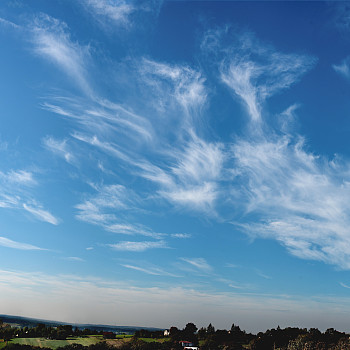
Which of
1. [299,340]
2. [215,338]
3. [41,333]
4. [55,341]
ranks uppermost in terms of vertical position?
[299,340]

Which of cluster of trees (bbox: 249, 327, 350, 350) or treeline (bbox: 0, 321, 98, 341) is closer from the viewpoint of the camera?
cluster of trees (bbox: 249, 327, 350, 350)

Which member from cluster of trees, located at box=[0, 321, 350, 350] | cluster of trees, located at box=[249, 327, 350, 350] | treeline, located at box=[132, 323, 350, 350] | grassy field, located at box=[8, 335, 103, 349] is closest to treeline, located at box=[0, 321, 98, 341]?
cluster of trees, located at box=[0, 321, 350, 350]

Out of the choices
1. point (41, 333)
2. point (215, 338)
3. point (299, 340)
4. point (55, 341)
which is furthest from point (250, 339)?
point (41, 333)

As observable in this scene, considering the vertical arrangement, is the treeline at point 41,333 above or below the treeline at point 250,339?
below

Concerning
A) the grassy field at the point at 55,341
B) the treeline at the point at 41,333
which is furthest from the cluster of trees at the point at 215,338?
the grassy field at the point at 55,341

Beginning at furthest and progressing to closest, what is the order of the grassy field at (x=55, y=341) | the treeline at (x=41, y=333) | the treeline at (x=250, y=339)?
the treeline at (x=41, y=333) < the treeline at (x=250, y=339) < the grassy field at (x=55, y=341)

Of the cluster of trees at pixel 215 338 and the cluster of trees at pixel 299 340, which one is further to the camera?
the cluster of trees at pixel 299 340

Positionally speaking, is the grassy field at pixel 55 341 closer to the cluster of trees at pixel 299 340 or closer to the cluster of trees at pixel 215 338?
the cluster of trees at pixel 215 338

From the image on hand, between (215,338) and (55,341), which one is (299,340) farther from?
(55,341)

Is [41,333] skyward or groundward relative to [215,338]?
groundward

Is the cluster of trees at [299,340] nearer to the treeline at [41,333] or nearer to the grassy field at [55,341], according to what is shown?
the grassy field at [55,341]

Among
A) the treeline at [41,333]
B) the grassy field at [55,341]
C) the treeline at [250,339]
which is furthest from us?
the treeline at [41,333]

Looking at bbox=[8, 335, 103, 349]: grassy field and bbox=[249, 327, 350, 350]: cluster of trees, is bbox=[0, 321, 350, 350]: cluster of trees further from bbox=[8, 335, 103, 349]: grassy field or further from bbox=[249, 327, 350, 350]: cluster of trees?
bbox=[8, 335, 103, 349]: grassy field

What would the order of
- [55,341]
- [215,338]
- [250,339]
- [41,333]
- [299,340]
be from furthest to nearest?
[250,339] → [215,338] → [41,333] → [299,340] → [55,341]
